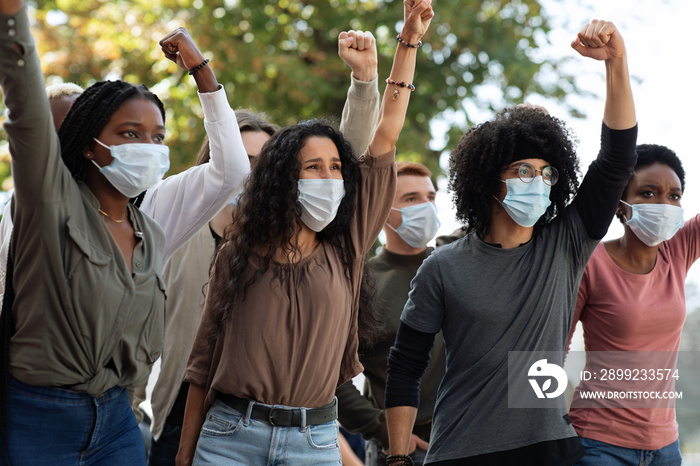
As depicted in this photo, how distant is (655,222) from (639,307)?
19.1 inches

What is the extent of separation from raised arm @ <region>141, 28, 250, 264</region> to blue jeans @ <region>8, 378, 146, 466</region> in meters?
0.87

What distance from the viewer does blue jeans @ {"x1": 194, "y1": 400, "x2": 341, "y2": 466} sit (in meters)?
3.25

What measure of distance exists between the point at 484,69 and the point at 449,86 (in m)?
0.52

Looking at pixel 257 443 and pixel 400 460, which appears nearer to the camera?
pixel 257 443

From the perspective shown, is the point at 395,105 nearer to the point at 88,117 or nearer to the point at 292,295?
the point at 292,295

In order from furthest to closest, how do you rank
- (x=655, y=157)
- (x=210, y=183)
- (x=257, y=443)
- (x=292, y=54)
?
1. (x=292, y=54)
2. (x=655, y=157)
3. (x=210, y=183)
4. (x=257, y=443)

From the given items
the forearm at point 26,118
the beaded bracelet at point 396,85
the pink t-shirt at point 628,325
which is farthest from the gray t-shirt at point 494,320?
the forearm at point 26,118

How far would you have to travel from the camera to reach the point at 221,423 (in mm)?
3326

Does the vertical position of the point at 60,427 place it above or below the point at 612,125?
below

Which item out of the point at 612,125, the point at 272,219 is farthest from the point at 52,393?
the point at 612,125

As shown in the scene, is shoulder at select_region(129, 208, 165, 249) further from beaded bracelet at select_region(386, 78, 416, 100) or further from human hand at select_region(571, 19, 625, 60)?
human hand at select_region(571, 19, 625, 60)

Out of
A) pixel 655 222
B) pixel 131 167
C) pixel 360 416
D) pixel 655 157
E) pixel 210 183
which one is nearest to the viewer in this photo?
pixel 131 167

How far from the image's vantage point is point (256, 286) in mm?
3445

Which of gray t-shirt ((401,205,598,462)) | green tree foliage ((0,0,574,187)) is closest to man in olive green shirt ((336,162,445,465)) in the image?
gray t-shirt ((401,205,598,462))
